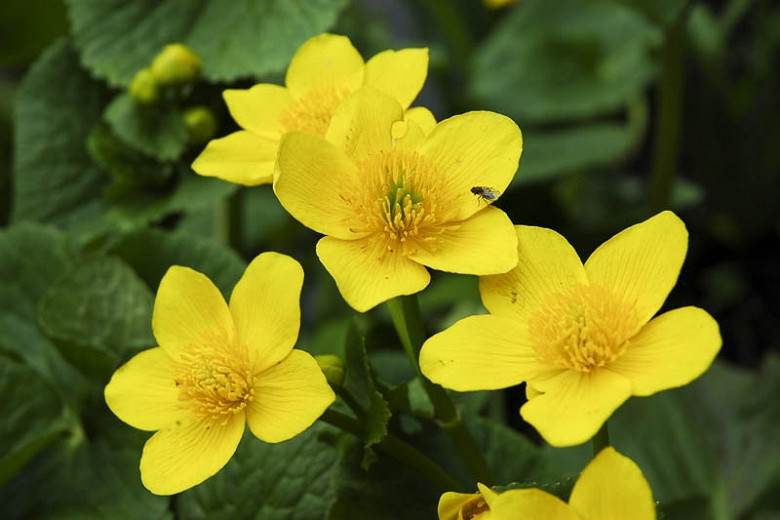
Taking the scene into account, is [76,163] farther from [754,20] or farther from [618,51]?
[754,20]

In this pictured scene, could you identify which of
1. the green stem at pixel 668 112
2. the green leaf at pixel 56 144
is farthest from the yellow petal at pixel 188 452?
the green stem at pixel 668 112

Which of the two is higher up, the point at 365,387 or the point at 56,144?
the point at 365,387

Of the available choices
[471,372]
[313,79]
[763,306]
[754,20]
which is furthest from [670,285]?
[754,20]

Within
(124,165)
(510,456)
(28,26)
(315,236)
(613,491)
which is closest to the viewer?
(613,491)

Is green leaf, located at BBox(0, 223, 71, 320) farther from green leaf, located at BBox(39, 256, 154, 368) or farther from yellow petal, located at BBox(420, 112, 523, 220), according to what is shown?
yellow petal, located at BBox(420, 112, 523, 220)

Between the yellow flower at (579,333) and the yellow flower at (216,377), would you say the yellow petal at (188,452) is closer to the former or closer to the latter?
the yellow flower at (216,377)

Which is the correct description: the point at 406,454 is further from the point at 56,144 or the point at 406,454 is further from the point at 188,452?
the point at 56,144

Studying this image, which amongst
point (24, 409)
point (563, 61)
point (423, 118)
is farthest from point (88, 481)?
point (563, 61)
